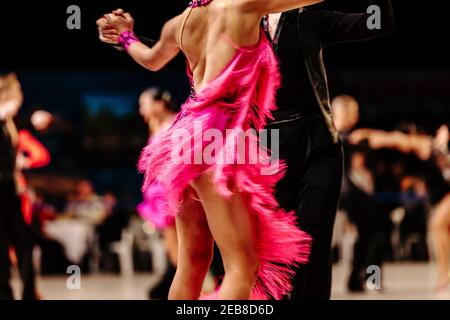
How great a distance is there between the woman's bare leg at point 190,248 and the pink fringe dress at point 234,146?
0.05 m

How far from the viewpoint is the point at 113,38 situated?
3449 mm

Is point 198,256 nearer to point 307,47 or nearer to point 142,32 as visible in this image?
point 307,47

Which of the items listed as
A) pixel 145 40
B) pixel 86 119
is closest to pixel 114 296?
pixel 145 40

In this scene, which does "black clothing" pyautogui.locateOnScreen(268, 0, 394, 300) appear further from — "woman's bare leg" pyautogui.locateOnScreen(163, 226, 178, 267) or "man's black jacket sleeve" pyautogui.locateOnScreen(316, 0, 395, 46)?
"woman's bare leg" pyautogui.locateOnScreen(163, 226, 178, 267)

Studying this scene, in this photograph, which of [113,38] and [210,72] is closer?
[210,72]

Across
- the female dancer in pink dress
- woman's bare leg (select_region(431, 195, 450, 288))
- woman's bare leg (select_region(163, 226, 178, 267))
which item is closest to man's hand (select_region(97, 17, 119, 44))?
→ the female dancer in pink dress

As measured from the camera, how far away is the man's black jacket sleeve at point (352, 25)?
3.43 meters

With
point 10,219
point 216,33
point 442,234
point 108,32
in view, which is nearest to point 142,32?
point 108,32

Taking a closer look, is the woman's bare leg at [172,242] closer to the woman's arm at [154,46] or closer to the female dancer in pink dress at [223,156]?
the woman's arm at [154,46]

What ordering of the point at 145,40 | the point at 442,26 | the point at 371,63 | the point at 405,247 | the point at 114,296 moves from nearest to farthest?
the point at 145,40 → the point at 114,296 → the point at 442,26 → the point at 371,63 → the point at 405,247

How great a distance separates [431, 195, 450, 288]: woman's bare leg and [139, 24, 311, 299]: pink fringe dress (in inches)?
152

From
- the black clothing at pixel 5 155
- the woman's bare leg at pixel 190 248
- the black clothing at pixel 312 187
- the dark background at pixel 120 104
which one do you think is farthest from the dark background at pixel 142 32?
the woman's bare leg at pixel 190 248

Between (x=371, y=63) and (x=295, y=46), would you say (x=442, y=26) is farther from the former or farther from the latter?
(x=295, y=46)

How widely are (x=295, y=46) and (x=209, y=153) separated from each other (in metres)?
0.89
